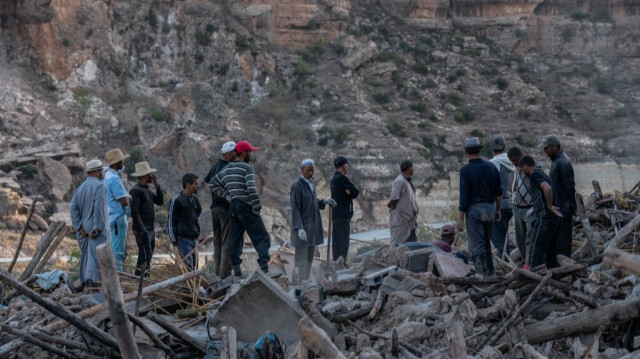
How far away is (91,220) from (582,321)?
185 inches

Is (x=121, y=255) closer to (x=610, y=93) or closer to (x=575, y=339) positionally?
(x=575, y=339)

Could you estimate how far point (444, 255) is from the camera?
805 centimetres

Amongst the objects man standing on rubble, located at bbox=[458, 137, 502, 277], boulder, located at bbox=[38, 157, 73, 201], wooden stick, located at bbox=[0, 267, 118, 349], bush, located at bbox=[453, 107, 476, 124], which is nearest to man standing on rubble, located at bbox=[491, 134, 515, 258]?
man standing on rubble, located at bbox=[458, 137, 502, 277]

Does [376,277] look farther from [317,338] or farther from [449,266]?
[317,338]

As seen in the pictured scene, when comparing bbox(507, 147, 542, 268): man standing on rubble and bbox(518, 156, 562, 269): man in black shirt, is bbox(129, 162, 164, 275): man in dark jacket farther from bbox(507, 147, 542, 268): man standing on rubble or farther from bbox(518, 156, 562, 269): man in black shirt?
bbox(518, 156, 562, 269): man in black shirt

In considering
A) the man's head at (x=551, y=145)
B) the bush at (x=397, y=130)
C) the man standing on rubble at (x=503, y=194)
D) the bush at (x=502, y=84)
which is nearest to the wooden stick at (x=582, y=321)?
the man's head at (x=551, y=145)

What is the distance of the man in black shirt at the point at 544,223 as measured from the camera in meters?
7.82

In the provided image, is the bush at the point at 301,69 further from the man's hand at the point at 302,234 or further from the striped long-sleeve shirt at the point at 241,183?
the striped long-sleeve shirt at the point at 241,183

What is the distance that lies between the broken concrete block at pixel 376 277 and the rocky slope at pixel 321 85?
59.1 ft

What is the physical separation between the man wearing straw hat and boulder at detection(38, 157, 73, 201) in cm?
1678

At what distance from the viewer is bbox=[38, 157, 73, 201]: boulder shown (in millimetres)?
25484

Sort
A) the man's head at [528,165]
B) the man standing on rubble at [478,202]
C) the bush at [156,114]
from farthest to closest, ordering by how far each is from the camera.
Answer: the bush at [156,114]
the man's head at [528,165]
the man standing on rubble at [478,202]

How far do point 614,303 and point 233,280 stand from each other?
364cm

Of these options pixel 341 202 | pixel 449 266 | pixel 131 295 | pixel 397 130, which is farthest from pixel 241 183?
pixel 397 130
